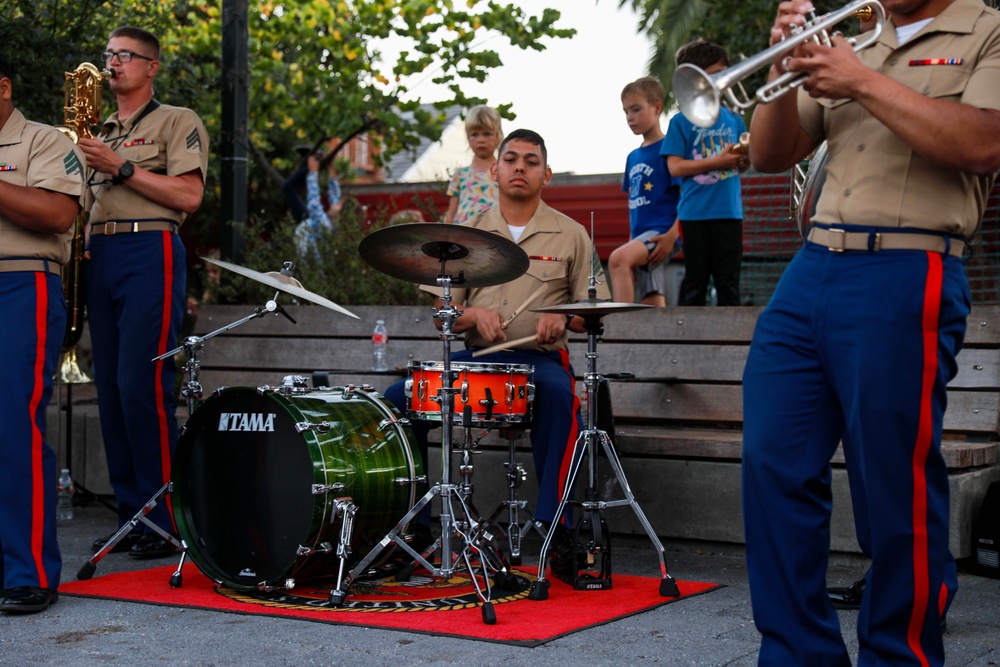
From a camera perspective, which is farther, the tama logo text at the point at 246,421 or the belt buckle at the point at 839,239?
the tama logo text at the point at 246,421

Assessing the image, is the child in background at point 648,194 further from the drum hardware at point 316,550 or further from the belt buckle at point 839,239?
the belt buckle at point 839,239

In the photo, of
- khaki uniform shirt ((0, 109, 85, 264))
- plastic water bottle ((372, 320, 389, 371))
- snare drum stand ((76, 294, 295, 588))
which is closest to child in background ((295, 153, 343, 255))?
plastic water bottle ((372, 320, 389, 371))

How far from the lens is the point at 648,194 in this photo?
22.6 ft

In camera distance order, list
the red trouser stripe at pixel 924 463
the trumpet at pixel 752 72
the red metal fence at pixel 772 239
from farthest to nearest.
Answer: the red metal fence at pixel 772 239 → the red trouser stripe at pixel 924 463 → the trumpet at pixel 752 72

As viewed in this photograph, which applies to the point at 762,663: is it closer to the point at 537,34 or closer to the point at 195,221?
the point at 195,221

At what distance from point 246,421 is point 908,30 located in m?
2.89

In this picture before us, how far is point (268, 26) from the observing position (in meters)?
15.8

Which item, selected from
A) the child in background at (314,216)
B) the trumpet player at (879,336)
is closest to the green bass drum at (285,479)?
the trumpet player at (879,336)

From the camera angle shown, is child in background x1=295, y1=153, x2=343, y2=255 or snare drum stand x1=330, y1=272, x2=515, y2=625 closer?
snare drum stand x1=330, y1=272, x2=515, y2=625

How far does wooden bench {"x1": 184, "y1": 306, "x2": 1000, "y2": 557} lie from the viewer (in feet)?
17.7

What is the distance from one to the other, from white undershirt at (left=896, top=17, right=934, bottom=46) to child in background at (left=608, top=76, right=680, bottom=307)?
3798 mm

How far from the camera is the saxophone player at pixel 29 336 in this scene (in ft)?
14.5

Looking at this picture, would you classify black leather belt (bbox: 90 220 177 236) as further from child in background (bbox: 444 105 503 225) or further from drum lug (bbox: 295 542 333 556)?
child in background (bbox: 444 105 503 225)

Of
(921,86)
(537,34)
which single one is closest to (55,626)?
(921,86)
